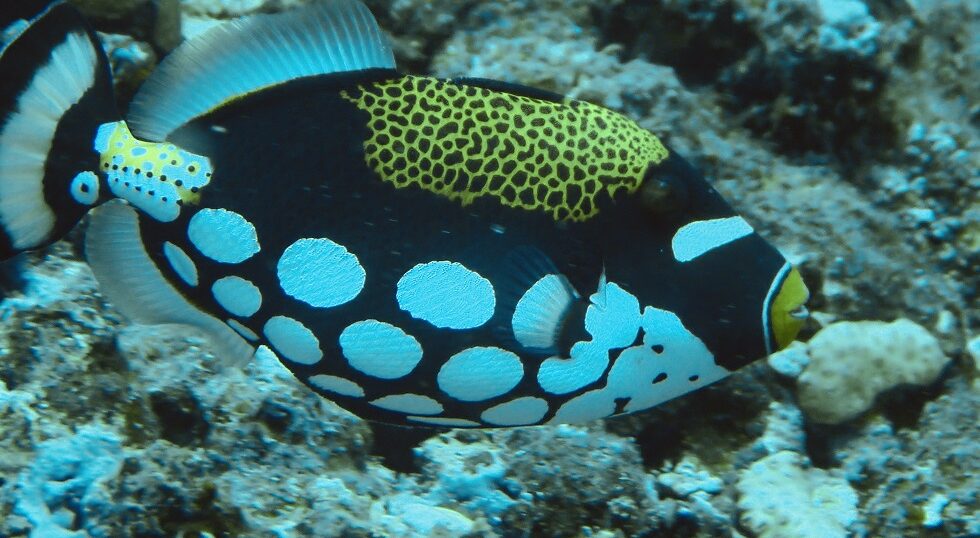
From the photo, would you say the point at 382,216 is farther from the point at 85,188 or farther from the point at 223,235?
the point at 85,188

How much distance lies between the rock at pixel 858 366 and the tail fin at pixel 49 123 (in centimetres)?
219

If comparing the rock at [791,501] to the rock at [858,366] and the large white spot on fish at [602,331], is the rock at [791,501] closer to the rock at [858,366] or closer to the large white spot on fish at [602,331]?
the rock at [858,366]

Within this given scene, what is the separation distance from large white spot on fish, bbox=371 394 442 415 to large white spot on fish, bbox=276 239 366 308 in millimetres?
234

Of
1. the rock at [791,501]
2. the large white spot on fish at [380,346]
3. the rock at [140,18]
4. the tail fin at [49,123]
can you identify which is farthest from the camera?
the rock at [140,18]

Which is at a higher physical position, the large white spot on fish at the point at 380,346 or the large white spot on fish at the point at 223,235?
the large white spot on fish at the point at 223,235

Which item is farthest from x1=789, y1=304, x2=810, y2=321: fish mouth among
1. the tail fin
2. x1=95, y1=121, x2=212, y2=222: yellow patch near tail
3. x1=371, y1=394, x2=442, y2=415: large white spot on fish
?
the tail fin

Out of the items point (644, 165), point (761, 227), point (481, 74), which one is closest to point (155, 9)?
point (481, 74)

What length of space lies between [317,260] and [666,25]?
2.48 metres

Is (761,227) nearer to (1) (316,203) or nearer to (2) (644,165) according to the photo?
(2) (644,165)

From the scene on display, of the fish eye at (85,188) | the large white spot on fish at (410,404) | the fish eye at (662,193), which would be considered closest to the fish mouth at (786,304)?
the fish eye at (662,193)

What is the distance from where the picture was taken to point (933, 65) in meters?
3.80

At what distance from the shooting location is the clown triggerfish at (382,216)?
154 centimetres

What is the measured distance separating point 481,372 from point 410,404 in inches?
6.9

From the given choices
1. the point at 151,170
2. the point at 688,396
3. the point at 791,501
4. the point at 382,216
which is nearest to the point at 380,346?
the point at 382,216
